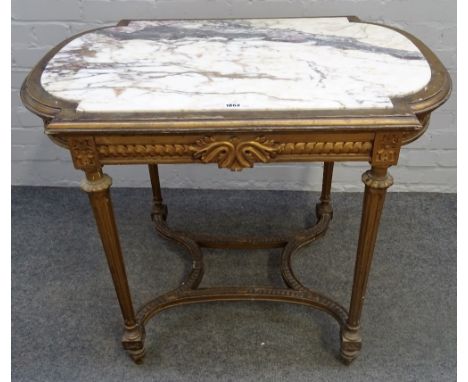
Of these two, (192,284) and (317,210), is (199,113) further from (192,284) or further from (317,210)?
(317,210)

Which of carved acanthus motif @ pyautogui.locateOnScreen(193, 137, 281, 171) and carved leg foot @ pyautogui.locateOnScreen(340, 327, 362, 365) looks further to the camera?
carved leg foot @ pyautogui.locateOnScreen(340, 327, 362, 365)

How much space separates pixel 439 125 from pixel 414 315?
710 millimetres

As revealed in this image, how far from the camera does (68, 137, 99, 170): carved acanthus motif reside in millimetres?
988

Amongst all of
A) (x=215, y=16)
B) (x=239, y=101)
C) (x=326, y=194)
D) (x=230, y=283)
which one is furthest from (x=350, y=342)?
(x=215, y=16)

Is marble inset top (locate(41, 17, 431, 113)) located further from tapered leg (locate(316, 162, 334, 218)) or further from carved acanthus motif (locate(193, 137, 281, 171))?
tapered leg (locate(316, 162, 334, 218))

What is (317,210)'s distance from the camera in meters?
1.78

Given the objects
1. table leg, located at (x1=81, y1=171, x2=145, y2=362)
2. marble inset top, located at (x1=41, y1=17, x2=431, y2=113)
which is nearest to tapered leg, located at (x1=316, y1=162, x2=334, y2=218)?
marble inset top, located at (x1=41, y1=17, x2=431, y2=113)

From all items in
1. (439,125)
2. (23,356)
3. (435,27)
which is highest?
(435,27)

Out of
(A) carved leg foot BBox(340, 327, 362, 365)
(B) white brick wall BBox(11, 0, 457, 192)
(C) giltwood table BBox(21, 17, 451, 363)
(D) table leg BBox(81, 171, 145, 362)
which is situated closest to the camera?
(C) giltwood table BBox(21, 17, 451, 363)

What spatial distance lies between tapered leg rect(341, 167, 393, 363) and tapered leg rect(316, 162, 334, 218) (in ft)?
1.69

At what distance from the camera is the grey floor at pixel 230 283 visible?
1.36 m

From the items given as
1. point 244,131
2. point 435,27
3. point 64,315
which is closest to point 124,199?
point 64,315

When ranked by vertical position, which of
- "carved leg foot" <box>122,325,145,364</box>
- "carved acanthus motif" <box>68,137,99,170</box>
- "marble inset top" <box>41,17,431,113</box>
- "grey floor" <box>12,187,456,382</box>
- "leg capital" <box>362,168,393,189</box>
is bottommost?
"grey floor" <box>12,187,456,382</box>

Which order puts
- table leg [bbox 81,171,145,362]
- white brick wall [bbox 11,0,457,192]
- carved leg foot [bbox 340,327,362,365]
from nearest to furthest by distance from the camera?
1. table leg [bbox 81,171,145,362]
2. carved leg foot [bbox 340,327,362,365]
3. white brick wall [bbox 11,0,457,192]
